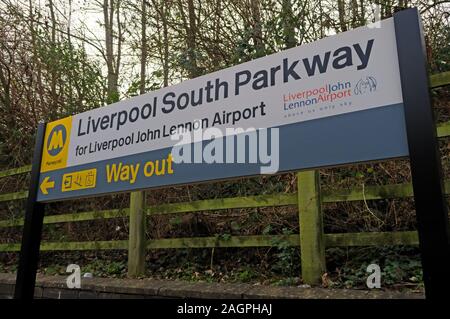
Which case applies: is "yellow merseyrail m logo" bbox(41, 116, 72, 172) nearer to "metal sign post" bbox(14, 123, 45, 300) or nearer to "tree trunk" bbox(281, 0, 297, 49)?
"metal sign post" bbox(14, 123, 45, 300)

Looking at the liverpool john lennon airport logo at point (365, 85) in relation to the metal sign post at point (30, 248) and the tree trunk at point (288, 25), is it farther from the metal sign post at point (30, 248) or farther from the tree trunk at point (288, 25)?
the tree trunk at point (288, 25)

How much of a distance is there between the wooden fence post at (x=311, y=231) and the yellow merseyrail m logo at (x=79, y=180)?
1557 mm

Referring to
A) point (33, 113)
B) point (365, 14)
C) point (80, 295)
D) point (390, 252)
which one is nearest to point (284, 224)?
point (390, 252)

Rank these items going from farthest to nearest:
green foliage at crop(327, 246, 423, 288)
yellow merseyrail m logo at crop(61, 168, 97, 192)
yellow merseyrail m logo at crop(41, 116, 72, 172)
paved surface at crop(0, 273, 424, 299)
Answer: yellow merseyrail m logo at crop(41, 116, 72, 172)
yellow merseyrail m logo at crop(61, 168, 97, 192)
green foliage at crop(327, 246, 423, 288)
paved surface at crop(0, 273, 424, 299)

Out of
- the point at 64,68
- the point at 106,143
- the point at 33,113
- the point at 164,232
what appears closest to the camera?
the point at 106,143

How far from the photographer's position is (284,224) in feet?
12.3

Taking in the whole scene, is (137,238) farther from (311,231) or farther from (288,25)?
(288,25)

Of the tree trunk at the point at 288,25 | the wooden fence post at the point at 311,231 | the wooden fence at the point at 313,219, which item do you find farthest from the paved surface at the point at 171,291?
the tree trunk at the point at 288,25

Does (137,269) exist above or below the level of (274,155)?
below

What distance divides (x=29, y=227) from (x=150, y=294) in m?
1.11

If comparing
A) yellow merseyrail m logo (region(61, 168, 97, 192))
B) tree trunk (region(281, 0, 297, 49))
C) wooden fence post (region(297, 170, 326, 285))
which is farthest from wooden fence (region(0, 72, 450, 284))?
tree trunk (region(281, 0, 297, 49))

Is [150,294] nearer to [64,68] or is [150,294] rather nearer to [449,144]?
[449,144]

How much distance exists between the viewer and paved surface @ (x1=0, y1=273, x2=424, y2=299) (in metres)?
2.28

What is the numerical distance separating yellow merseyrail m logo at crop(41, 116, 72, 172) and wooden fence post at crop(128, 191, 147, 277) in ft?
2.57
